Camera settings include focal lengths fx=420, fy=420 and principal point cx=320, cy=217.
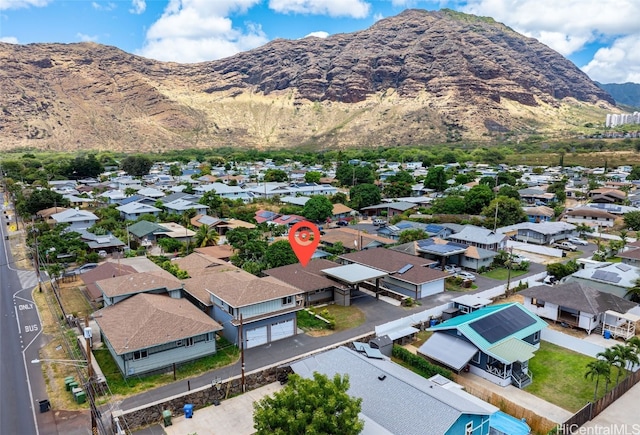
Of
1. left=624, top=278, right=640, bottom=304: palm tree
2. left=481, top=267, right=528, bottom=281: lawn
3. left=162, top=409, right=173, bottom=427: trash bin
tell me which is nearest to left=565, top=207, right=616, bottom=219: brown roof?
left=481, top=267, right=528, bottom=281: lawn

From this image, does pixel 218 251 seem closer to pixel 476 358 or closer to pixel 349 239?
pixel 349 239

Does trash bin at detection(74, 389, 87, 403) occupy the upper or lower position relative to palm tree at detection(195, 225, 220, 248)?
lower

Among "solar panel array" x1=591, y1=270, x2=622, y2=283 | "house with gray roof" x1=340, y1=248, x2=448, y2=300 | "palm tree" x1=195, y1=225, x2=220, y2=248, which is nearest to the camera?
"solar panel array" x1=591, y1=270, x2=622, y2=283

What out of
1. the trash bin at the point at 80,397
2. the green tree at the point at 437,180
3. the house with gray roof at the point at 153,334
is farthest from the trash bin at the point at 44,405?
the green tree at the point at 437,180

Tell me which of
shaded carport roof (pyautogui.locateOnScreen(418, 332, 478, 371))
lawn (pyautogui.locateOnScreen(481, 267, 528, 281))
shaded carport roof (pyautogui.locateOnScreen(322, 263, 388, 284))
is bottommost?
lawn (pyautogui.locateOnScreen(481, 267, 528, 281))

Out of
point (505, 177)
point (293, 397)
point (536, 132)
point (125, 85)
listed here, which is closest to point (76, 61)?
point (125, 85)

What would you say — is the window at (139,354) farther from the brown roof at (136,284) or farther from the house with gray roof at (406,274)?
the house with gray roof at (406,274)

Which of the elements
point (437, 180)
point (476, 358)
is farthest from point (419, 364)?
point (437, 180)

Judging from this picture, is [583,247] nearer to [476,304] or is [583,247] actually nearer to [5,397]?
[476,304]

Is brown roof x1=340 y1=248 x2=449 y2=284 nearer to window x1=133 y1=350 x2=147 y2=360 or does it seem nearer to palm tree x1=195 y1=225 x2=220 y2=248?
palm tree x1=195 y1=225 x2=220 y2=248
